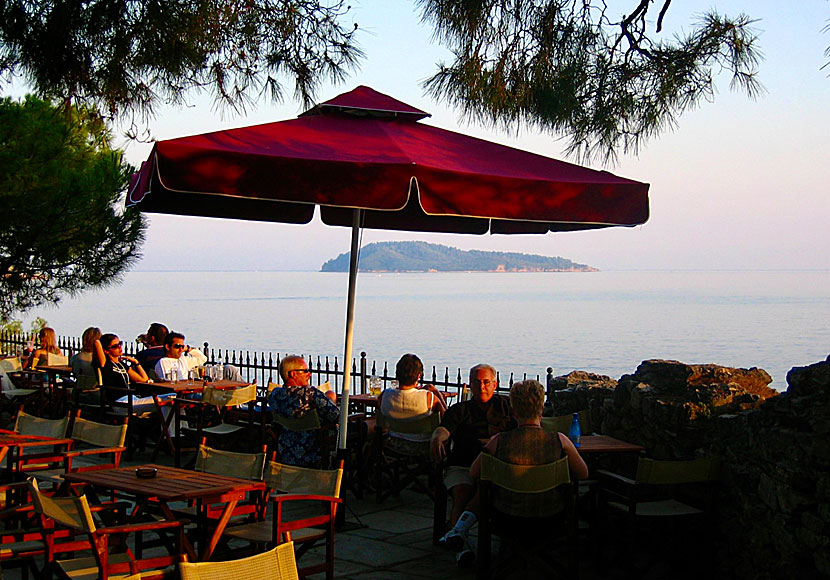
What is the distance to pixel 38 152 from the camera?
1348 cm

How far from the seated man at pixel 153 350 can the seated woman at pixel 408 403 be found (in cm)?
390

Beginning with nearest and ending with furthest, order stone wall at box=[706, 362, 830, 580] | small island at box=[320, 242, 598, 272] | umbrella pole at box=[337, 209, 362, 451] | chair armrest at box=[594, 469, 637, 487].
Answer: stone wall at box=[706, 362, 830, 580] < chair armrest at box=[594, 469, 637, 487] < umbrella pole at box=[337, 209, 362, 451] < small island at box=[320, 242, 598, 272]

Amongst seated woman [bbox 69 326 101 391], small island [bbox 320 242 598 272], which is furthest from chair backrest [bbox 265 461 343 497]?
small island [bbox 320 242 598 272]

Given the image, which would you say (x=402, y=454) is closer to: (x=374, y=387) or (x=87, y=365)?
(x=374, y=387)

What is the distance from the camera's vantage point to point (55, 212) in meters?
13.5

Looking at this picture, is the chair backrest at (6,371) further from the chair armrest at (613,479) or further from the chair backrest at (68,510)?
the chair armrest at (613,479)

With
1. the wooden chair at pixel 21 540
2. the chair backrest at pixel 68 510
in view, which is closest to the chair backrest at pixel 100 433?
the wooden chair at pixel 21 540

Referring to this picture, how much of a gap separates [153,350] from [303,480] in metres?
5.79

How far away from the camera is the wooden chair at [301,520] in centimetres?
427

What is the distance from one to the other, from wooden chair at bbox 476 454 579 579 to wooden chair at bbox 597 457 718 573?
1.16 feet

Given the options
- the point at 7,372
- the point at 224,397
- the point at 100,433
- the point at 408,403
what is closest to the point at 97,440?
the point at 100,433

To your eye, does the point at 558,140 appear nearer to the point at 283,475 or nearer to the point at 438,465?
the point at 438,465

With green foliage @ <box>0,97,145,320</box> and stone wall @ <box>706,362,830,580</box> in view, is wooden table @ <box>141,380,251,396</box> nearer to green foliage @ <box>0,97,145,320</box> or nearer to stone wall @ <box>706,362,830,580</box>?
stone wall @ <box>706,362,830,580</box>

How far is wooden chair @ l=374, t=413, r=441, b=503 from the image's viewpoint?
6574 mm
